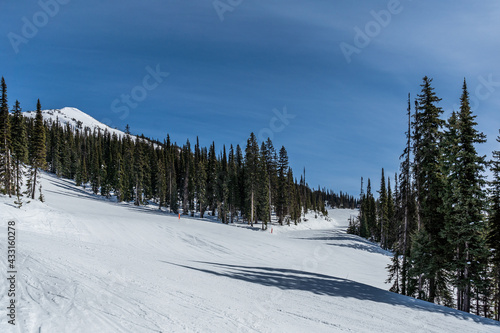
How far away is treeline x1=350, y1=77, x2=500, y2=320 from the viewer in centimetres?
1684

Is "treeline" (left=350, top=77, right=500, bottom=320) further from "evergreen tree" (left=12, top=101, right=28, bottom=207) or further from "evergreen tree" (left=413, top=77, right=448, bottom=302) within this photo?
"evergreen tree" (left=12, top=101, right=28, bottom=207)

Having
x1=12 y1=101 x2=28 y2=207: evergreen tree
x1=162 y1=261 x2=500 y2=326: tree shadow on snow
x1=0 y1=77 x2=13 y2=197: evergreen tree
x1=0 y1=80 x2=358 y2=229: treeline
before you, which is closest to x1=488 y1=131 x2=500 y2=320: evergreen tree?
x1=162 y1=261 x2=500 y2=326: tree shadow on snow

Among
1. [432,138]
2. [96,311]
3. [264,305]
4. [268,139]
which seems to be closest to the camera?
[96,311]

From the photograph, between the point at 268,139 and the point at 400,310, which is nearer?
the point at 400,310

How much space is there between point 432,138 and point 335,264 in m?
14.8

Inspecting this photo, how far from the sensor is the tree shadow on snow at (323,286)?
39.6ft

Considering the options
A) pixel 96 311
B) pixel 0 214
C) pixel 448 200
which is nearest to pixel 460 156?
pixel 448 200

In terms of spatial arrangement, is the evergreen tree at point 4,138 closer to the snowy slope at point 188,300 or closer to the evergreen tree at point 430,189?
the snowy slope at point 188,300

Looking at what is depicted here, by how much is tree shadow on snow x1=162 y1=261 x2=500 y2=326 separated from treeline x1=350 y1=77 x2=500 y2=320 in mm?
5423

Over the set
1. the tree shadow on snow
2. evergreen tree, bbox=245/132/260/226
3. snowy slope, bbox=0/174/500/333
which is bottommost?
the tree shadow on snow

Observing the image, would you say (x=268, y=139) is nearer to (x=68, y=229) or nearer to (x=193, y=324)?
(x=68, y=229)

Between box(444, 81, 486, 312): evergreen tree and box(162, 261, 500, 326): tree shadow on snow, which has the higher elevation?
box(444, 81, 486, 312): evergreen tree

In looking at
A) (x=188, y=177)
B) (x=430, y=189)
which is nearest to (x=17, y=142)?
(x=188, y=177)

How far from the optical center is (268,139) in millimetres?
59562
